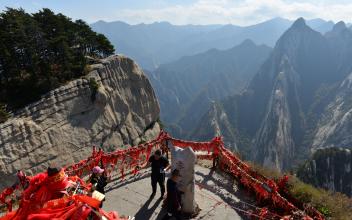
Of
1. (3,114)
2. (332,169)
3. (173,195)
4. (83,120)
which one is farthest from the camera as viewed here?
(332,169)

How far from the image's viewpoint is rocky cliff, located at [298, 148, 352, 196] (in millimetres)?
84750

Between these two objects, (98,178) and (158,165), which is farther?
(158,165)

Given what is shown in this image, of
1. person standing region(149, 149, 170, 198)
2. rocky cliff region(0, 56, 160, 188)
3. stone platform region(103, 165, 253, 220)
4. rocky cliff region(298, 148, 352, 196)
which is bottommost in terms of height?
rocky cliff region(298, 148, 352, 196)

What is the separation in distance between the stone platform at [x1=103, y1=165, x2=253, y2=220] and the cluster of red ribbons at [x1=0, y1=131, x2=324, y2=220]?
534 mm

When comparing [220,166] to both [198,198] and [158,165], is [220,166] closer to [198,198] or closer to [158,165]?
[198,198]

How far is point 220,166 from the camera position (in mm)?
16359

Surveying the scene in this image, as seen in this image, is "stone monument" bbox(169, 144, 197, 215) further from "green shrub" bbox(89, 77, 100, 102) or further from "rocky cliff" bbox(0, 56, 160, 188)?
"green shrub" bbox(89, 77, 100, 102)

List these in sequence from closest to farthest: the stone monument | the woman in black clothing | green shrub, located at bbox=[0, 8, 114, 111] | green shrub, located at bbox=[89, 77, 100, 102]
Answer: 1. the woman in black clothing
2. the stone monument
3. green shrub, located at bbox=[0, 8, 114, 111]
4. green shrub, located at bbox=[89, 77, 100, 102]

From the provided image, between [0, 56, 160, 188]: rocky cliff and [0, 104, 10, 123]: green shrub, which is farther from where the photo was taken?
[0, 104, 10, 123]: green shrub

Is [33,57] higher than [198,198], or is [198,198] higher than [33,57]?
[33,57]

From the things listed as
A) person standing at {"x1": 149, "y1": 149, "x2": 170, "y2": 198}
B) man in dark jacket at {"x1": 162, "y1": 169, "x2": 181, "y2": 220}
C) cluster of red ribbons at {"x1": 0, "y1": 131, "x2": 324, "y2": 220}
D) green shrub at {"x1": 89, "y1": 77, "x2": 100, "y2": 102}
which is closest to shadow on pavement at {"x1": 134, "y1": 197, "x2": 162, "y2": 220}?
person standing at {"x1": 149, "y1": 149, "x2": 170, "y2": 198}

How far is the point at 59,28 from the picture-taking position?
1499 inches

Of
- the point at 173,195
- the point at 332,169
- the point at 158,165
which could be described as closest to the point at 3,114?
the point at 158,165

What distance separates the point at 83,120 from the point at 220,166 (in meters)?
19.4
